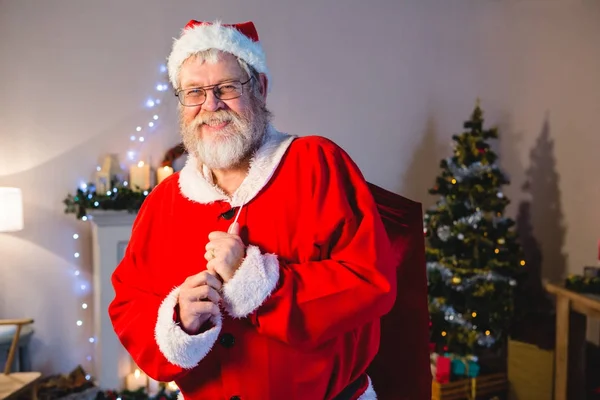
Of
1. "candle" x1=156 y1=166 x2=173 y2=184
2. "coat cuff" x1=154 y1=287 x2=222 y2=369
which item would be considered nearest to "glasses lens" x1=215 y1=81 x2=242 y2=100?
"coat cuff" x1=154 y1=287 x2=222 y2=369

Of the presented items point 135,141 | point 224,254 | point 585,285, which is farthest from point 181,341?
point 135,141

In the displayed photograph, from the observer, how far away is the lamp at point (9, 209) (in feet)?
9.69

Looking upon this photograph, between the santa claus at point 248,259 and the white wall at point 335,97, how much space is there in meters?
2.51

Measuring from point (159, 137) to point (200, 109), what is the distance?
256 centimetres

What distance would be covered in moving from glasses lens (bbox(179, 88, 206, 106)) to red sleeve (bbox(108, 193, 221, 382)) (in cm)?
32

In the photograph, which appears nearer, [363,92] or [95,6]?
[95,6]

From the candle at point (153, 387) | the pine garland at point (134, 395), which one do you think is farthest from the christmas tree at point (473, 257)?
the candle at point (153, 387)

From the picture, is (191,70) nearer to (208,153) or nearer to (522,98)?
(208,153)

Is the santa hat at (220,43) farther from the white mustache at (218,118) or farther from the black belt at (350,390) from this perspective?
the black belt at (350,390)

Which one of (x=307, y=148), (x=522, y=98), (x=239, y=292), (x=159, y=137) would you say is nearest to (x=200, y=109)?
(x=307, y=148)

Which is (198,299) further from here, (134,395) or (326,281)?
(134,395)

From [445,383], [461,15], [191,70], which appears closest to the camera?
[191,70]

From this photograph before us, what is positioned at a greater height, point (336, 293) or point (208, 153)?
point (208, 153)

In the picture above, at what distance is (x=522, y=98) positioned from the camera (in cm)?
369
